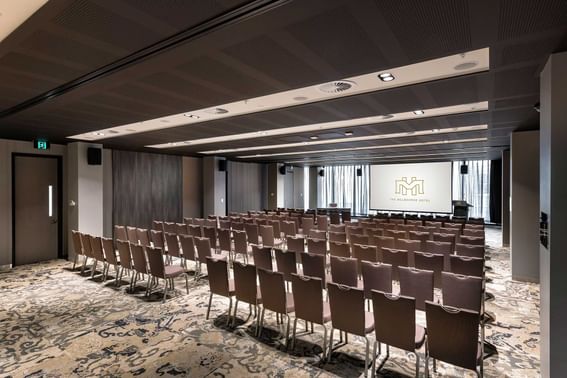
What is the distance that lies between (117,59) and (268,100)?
245 centimetres

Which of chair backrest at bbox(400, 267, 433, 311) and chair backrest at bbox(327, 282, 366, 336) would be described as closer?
chair backrest at bbox(327, 282, 366, 336)

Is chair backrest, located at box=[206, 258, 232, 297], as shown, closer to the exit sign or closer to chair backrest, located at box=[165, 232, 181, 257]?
chair backrest, located at box=[165, 232, 181, 257]

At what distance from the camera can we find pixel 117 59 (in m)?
3.26

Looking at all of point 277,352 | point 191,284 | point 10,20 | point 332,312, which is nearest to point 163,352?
point 277,352

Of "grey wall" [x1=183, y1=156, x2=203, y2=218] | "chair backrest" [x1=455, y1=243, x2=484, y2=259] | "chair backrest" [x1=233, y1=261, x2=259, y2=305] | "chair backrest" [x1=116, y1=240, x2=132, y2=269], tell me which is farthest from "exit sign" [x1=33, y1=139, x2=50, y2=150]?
"chair backrest" [x1=455, y1=243, x2=484, y2=259]

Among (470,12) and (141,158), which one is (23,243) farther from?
(470,12)

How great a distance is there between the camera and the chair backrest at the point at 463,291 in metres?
3.47

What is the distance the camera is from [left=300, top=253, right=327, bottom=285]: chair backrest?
4.70 m

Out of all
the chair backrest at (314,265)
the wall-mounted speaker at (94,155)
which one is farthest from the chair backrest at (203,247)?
the wall-mounted speaker at (94,155)

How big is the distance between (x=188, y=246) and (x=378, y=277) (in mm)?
3992

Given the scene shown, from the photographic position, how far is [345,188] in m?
21.6

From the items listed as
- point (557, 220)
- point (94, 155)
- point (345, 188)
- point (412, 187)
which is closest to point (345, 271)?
point (557, 220)

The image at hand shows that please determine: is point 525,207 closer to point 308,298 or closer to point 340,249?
point 340,249

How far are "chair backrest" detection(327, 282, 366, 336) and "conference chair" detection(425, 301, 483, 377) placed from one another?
65 centimetres
